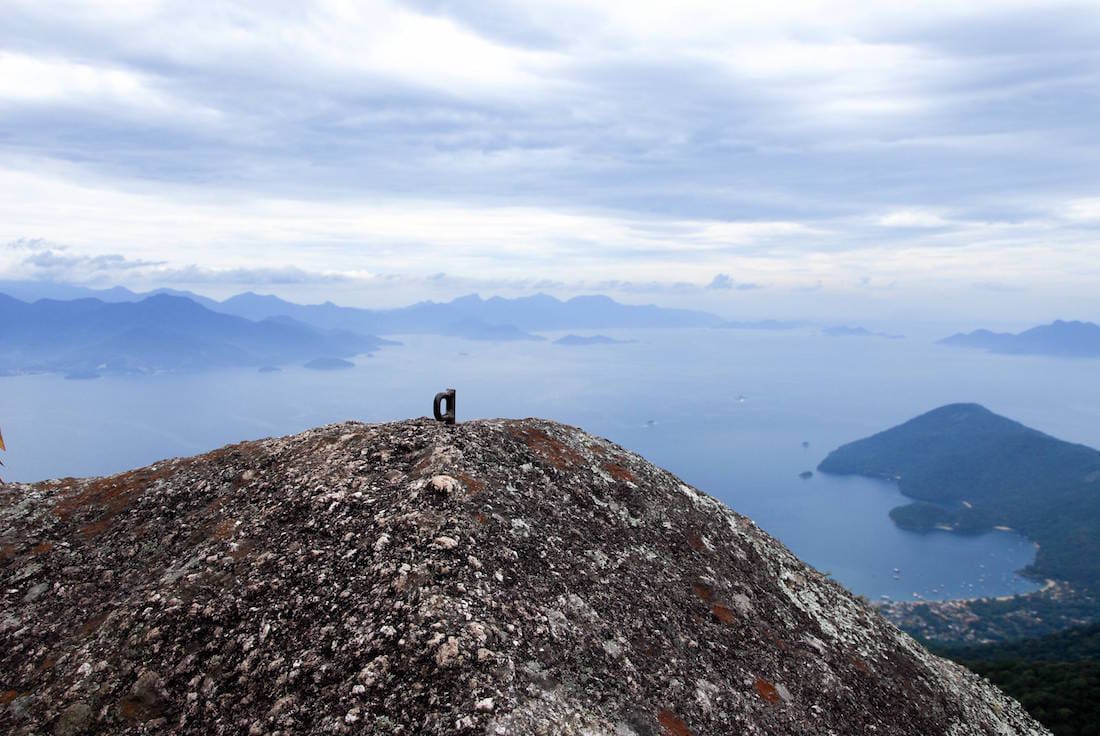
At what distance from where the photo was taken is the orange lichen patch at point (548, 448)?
34.7ft

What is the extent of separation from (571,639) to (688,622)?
7.61 feet

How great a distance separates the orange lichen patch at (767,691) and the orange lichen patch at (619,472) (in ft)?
12.7

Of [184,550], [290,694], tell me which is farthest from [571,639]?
[184,550]

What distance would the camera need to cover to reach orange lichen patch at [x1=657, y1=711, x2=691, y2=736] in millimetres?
6496

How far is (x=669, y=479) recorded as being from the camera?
1222 centimetres

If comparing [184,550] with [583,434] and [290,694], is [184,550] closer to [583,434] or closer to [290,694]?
[290,694]

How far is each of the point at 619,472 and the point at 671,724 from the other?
503cm

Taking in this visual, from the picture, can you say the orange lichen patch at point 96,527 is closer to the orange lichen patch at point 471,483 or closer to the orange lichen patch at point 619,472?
the orange lichen patch at point 471,483

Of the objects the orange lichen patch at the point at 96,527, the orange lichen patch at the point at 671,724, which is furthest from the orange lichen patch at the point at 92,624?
the orange lichen patch at the point at 671,724

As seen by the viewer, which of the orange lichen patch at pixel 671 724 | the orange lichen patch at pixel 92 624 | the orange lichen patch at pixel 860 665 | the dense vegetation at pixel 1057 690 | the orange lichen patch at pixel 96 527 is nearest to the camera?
the orange lichen patch at pixel 671 724

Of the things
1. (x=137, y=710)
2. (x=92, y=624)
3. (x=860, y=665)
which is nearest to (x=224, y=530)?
(x=92, y=624)

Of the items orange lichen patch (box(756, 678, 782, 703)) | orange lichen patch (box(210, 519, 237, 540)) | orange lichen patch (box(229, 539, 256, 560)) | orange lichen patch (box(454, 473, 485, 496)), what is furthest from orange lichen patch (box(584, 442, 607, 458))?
orange lichen patch (box(210, 519, 237, 540))

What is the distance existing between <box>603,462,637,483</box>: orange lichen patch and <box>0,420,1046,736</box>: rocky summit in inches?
1.6

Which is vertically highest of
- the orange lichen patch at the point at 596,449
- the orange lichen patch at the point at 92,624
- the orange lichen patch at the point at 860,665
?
the orange lichen patch at the point at 596,449
